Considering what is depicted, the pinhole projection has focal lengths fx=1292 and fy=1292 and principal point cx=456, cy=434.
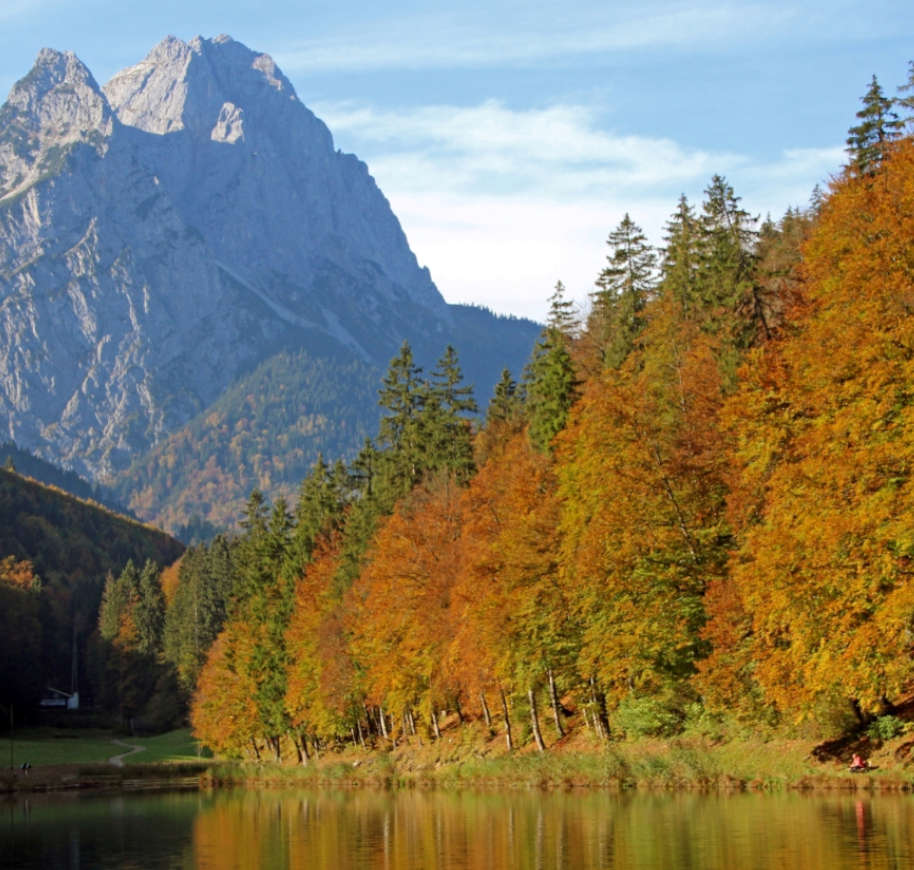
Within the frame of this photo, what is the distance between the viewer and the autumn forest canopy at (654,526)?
36.0m

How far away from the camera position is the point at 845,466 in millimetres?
35562

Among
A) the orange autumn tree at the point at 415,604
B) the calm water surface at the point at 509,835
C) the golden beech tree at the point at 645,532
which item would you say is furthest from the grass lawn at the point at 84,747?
the golden beech tree at the point at 645,532

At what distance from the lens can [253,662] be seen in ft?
357

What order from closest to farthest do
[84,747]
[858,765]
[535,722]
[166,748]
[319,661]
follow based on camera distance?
[858,765]
[535,722]
[319,661]
[166,748]
[84,747]

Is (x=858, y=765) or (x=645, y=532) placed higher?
(x=645, y=532)

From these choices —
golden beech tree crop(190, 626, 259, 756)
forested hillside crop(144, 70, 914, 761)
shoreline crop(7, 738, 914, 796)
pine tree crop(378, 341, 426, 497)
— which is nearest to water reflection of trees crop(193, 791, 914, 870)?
shoreline crop(7, 738, 914, 796)

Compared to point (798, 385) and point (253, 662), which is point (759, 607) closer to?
point (798, 385)

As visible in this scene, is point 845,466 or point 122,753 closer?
point 845,466

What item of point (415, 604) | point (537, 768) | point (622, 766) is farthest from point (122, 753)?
point (622, 766)

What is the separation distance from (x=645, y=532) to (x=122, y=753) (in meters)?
112

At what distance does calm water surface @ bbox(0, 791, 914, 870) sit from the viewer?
2952cm

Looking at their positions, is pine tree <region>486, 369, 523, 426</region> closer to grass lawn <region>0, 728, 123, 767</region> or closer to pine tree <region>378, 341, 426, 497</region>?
pine tree <region>378, 341, 426, 497</region>

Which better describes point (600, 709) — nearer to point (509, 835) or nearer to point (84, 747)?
point (509, 835)

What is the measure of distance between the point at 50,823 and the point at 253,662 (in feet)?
155
